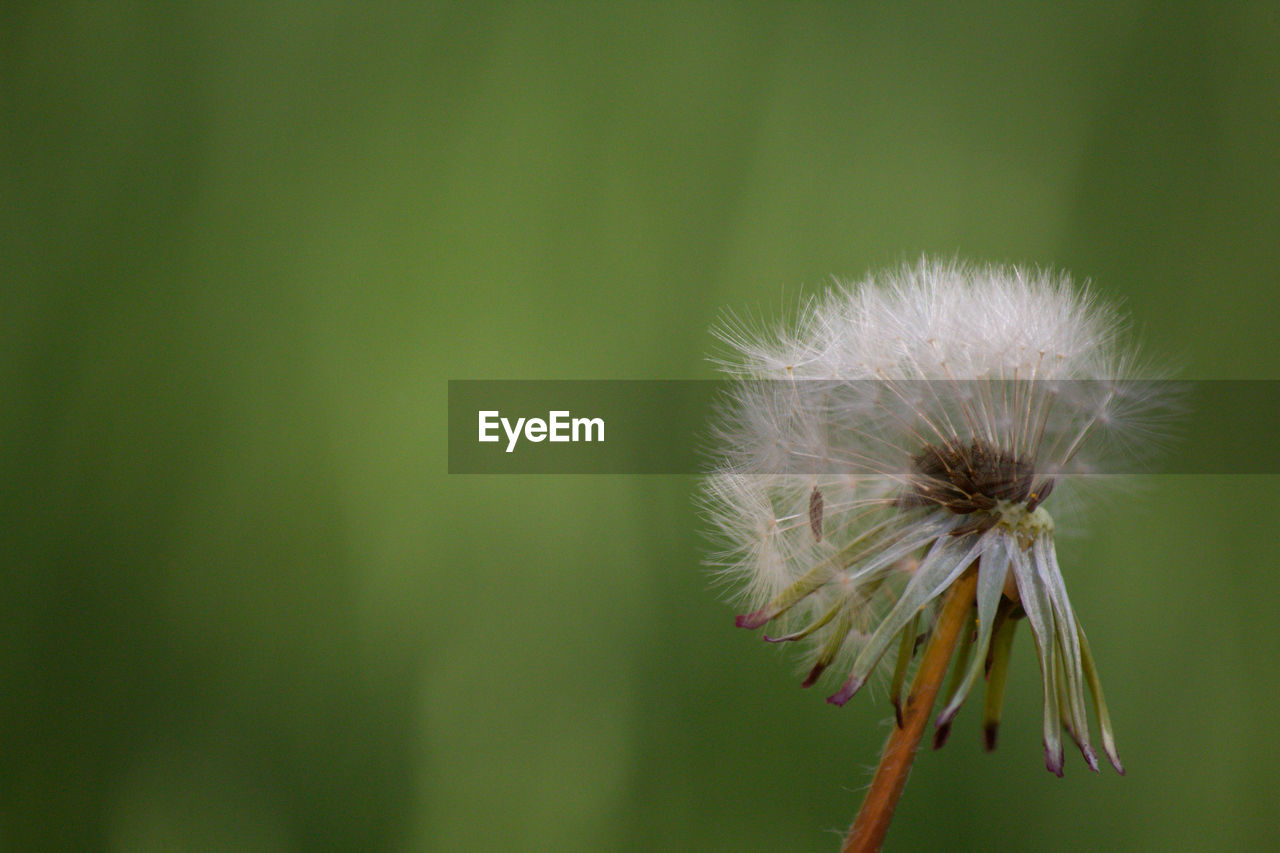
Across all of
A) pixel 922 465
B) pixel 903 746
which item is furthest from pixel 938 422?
pixel 903 746

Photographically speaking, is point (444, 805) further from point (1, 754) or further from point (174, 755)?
point (1, 754)

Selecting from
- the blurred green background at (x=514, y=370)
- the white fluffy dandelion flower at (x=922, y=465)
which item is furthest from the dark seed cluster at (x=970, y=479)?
the blurred green background at (x=514, y=370)

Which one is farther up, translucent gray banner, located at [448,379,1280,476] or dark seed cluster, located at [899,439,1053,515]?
translucent gray banner, located at [448,379,1280,476]

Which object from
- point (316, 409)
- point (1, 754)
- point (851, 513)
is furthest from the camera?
point (316, 409)

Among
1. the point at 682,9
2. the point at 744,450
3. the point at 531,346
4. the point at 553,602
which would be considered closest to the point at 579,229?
the point at 531,346

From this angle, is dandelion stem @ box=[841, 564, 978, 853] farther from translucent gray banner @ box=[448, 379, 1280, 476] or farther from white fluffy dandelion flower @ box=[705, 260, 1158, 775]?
translucent gray banner @ box=[448, 379, 1280, 476]

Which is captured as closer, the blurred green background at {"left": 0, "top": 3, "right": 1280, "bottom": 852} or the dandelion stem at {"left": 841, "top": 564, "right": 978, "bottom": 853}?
the dandelion stem at {"left": 841, "top": 564, "right": 978, "bottom": 853}

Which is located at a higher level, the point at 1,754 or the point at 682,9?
the point at 682,9

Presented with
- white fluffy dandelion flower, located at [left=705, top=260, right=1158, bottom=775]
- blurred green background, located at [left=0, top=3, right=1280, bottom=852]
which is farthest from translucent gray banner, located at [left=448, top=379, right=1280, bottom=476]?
blurred green background, located at [left=0, top=3, right=1280, bottom=852]
